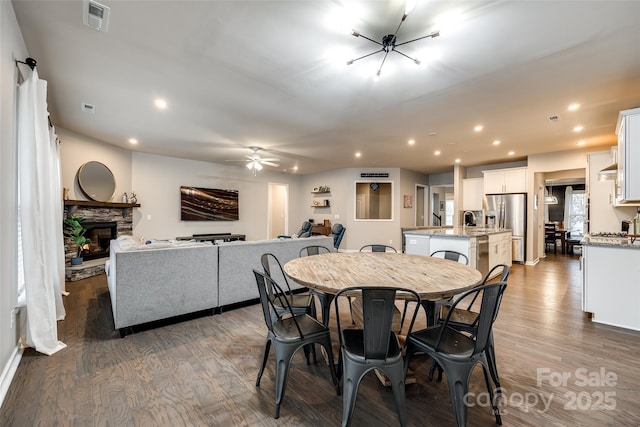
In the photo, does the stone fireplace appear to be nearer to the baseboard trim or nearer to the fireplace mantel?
the fireplace mantel

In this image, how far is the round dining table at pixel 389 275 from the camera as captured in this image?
5.26 feet

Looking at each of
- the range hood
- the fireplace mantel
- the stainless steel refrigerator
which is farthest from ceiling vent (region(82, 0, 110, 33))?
the stainless steel refrigerator

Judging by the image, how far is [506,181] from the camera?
22.4ft

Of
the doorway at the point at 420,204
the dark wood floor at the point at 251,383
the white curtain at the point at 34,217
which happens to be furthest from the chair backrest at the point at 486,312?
the doorway at the point at 420,204

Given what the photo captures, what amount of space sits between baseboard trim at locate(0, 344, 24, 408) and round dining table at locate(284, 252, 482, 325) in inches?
78.6

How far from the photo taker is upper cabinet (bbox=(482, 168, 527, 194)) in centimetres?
661

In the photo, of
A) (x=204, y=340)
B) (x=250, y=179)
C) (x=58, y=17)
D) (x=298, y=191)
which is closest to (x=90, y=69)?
(x=58, y=17)

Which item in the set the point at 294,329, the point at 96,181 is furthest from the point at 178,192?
the point at 294,329

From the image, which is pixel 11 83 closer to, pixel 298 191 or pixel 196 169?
pixel 196 169

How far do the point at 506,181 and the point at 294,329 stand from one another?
7160mm

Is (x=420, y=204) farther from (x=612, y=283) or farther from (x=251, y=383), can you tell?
(x=251, y=383)

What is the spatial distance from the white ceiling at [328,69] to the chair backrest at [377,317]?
1898mm

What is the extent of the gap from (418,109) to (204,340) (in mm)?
3746

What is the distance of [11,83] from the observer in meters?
2.04
